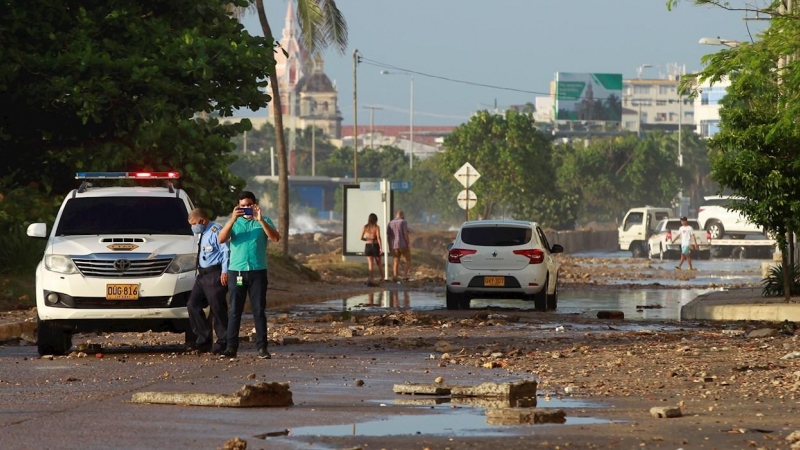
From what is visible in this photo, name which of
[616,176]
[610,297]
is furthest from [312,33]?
[616,176]

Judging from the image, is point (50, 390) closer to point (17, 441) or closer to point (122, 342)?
point (17, 441)

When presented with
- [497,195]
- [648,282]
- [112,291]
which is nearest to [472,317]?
[112,291]

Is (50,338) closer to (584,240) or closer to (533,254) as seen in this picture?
(533,254)

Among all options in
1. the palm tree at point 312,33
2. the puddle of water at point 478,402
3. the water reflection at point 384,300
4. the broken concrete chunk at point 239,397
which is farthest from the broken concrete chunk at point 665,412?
the palm tree at point 312,33

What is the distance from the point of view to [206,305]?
17.6 metres

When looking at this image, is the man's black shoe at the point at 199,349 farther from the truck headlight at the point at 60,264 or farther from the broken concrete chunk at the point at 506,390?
the broken concrete chunk at the point at 506,390

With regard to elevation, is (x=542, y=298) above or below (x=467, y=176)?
below

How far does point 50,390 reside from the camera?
13.4 m

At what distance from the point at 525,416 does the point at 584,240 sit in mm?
79979

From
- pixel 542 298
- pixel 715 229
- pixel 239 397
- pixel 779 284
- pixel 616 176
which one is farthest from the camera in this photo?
pixel 616 176

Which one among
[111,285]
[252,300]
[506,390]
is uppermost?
[111,285]

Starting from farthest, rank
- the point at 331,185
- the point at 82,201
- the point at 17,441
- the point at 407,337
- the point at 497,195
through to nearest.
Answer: the point at 331,185 < the point at 497,195 < the point at 407,337 < the point at 82,201 < the point at 17,441

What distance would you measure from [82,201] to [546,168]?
8133 cm

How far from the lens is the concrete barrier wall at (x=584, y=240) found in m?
82.4
